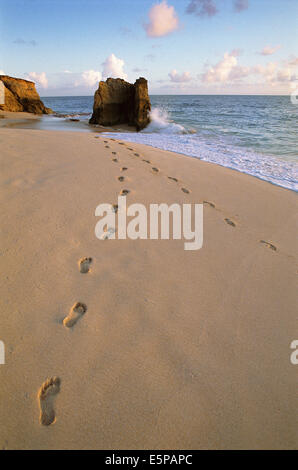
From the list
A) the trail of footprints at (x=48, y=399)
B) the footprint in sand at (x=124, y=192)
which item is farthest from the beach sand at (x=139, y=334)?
the footprint in sand at (x=124, y=192)

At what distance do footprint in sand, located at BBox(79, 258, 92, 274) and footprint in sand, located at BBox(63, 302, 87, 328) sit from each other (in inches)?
13.0

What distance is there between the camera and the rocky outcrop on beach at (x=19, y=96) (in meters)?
19.4

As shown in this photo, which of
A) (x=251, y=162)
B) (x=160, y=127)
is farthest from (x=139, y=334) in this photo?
(x=160, y=127)

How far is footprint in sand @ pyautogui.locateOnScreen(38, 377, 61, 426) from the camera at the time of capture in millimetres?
1137

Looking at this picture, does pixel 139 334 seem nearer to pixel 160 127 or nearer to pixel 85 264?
pixel 85 264

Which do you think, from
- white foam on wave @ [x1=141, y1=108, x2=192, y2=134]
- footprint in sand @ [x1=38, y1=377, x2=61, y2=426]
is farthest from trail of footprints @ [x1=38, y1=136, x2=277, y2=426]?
white foam on wave @ [x1=141, y1=108, x2=192, y2=134]

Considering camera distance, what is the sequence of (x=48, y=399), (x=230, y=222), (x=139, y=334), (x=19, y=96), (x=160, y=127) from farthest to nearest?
(x=19, y=96) < (x=160, y=127) < (x=230, y=222) < (x=139, y=334) < (x=48, y=399)

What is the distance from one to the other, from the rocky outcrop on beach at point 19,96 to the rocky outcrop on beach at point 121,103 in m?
10.0

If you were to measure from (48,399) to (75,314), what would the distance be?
50cm

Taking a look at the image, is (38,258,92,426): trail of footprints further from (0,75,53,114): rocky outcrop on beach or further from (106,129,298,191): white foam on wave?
(0,75,53,114): rocky outcrop on beach

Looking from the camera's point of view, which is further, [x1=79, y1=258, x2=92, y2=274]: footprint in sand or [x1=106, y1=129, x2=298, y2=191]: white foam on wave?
[x1=106, y1=129, x2=298, y2=191]: white foam on wave

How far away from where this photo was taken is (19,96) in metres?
20.2

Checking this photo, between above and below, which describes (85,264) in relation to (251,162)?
below

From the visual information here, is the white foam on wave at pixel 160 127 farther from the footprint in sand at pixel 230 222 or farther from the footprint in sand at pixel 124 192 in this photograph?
the footprint in sand at pixel 230 222
